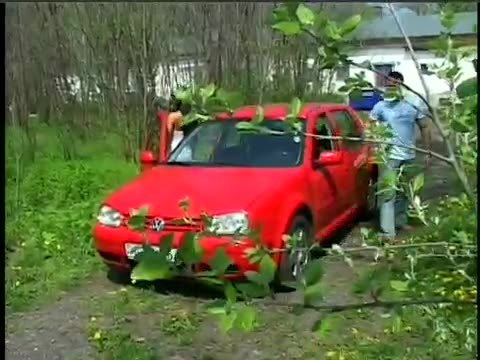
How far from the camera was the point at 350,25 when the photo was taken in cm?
179

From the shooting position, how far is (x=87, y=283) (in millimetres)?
6449

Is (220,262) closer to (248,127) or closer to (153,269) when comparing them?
(153,269)

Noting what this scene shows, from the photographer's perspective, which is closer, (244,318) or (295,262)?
(244,318)

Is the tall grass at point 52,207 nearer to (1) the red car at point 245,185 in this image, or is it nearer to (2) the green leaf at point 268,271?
(1) the red car at point 245,185

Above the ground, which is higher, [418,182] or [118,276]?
[418,182]

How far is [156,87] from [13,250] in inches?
219

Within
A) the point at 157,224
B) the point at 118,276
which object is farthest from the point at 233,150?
the point at 157,224

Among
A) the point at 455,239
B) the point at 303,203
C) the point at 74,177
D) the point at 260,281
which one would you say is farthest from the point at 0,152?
the point at 74,177

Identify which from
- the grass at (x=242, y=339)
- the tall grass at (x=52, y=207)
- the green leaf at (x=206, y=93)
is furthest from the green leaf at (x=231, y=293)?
the tall grass at (x=52, y=207)

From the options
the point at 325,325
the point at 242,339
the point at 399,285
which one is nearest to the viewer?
the point at 325,325

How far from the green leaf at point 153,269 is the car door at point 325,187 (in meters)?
4.73

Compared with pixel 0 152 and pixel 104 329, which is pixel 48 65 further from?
pixel 0 152

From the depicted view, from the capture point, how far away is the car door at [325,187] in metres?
6.53

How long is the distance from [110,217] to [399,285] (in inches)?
176
